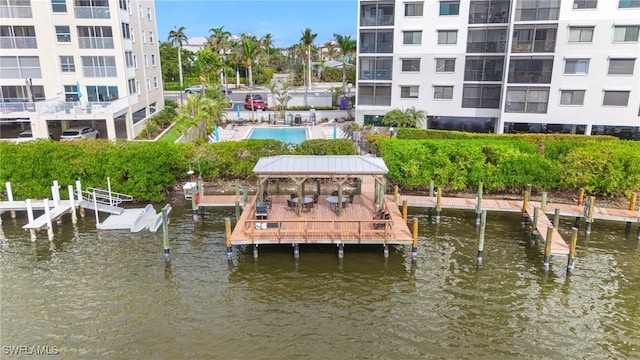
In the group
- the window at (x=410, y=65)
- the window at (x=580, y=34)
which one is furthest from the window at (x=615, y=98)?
the window at (x=410, y=65)

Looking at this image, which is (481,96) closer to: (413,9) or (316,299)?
(413,9)

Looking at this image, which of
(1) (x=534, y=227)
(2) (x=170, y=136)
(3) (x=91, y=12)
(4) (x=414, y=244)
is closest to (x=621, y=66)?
(1) (x=534, y=227)

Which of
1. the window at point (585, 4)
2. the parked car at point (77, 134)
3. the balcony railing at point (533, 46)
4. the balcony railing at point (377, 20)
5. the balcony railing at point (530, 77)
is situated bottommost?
the parked car at point (77, 134)

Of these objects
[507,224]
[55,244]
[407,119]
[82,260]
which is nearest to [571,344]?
[507,224]

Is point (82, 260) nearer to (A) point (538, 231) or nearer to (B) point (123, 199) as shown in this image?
(B) point (123, 199)

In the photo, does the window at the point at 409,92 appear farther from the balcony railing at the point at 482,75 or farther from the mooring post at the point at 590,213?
the mooring post at the point at 590,213

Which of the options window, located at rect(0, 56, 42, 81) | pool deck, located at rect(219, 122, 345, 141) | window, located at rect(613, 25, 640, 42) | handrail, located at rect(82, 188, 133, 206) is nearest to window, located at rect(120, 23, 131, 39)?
window, located at rect(0, 56, 42, 81)
